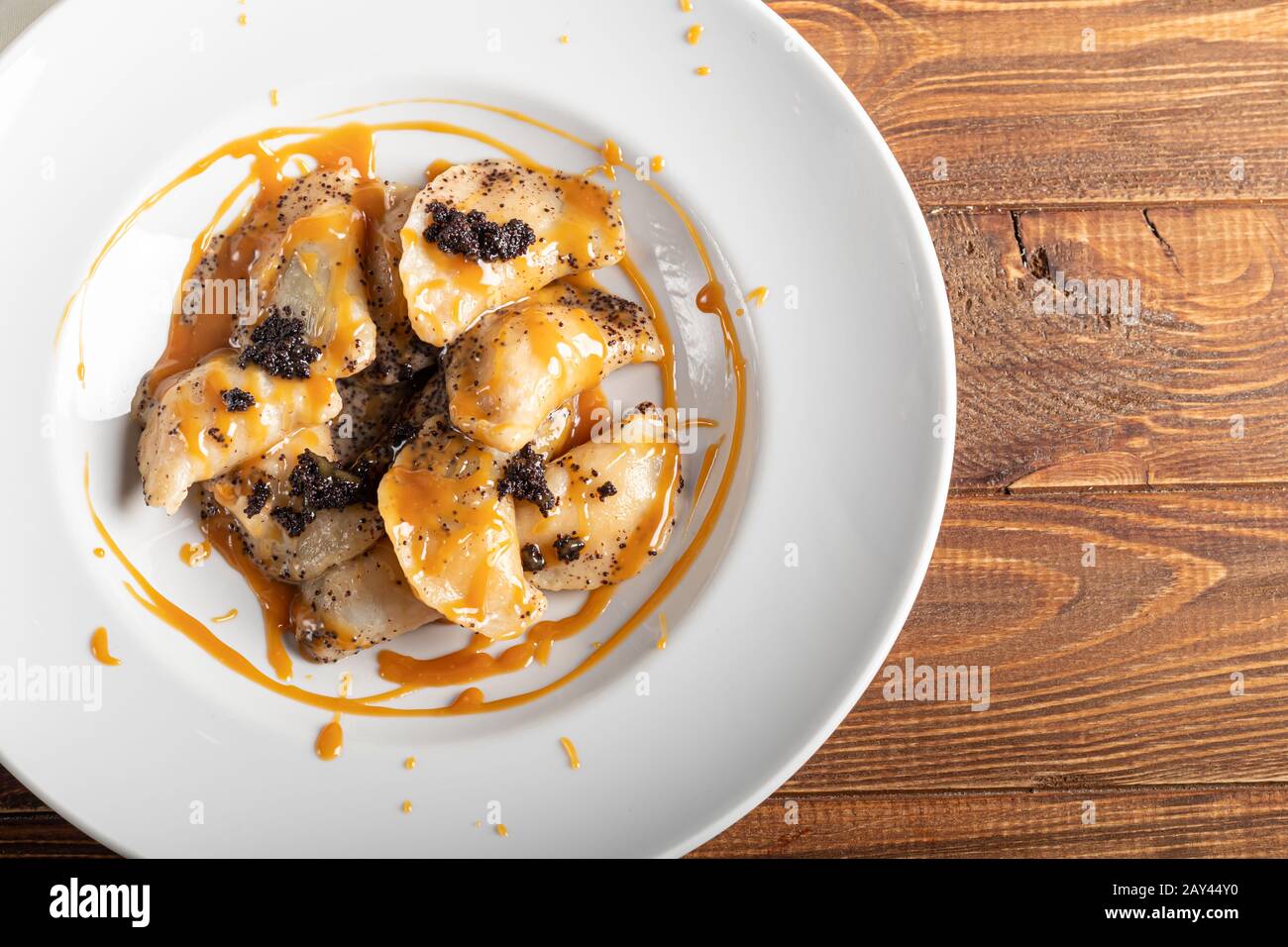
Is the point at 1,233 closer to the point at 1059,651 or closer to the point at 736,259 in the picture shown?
the point at 736,259

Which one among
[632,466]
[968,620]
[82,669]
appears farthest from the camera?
[968,620]

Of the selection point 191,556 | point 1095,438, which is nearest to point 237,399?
point 191,556

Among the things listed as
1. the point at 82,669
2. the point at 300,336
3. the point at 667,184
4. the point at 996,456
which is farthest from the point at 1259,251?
the point at 82,669

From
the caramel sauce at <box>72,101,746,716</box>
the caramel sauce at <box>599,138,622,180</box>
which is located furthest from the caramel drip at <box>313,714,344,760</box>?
the caramel sauce at <box>599,138,622,180</box>

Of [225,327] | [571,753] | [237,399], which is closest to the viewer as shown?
[237,399]

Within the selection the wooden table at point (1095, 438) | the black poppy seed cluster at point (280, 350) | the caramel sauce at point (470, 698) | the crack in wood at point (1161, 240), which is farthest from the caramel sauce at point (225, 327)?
the crack in wood at point (1161, 240)

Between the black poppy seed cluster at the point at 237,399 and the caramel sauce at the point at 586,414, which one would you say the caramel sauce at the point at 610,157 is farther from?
the black poppy seed cluster at the point at 237,399

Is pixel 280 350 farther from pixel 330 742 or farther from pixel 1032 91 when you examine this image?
pixel 1032 91
